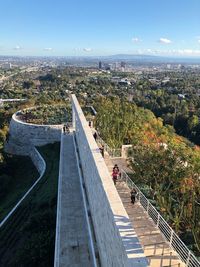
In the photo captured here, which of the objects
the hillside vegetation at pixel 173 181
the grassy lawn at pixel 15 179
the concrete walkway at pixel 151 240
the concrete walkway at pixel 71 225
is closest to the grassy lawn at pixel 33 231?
the concrete walkway at pixel 71 225

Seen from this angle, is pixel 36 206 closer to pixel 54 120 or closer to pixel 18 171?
pixel 18 171

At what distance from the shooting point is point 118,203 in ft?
28.7

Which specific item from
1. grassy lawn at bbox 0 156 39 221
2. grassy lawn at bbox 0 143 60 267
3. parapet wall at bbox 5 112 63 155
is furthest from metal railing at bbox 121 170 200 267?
parapet wall at bbox 5 112 63 155

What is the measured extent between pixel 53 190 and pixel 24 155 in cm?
1203

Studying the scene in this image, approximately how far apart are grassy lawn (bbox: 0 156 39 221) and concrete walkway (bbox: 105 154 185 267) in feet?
34.7

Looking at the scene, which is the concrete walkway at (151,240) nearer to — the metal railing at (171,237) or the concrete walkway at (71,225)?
the metal railing at (171,237)

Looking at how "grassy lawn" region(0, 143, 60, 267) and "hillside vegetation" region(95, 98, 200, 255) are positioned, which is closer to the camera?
"hillside vegetation" region(95, 98, 200, 255)

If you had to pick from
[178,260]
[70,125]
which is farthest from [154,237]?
[70,125]

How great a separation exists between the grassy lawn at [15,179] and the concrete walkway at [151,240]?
10.6 metres

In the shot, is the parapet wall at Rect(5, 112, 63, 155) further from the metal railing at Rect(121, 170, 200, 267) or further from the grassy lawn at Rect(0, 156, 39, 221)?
the metal railing at Rect(121, 170, 200, 267)

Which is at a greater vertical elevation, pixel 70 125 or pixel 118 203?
pixel 118 203

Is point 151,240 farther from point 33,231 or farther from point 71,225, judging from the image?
point 33,231

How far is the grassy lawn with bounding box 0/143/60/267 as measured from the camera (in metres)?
13.4

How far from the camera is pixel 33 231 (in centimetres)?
1566
